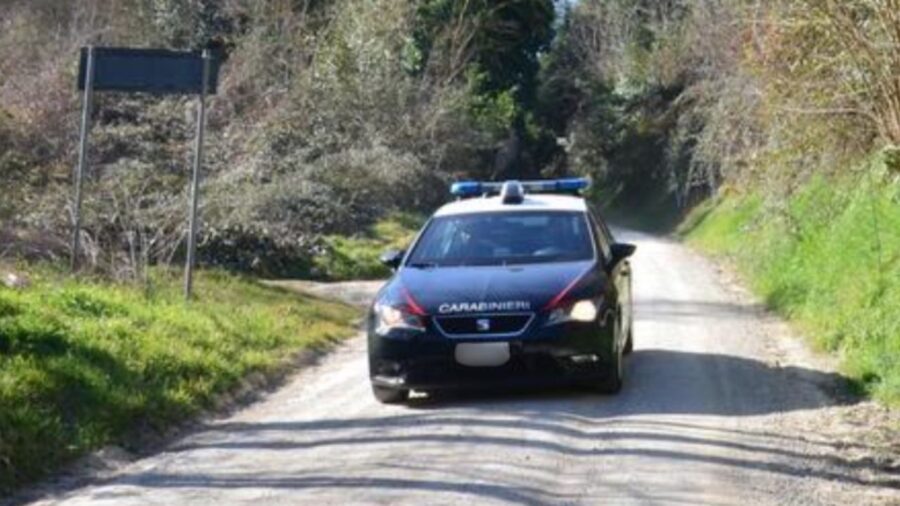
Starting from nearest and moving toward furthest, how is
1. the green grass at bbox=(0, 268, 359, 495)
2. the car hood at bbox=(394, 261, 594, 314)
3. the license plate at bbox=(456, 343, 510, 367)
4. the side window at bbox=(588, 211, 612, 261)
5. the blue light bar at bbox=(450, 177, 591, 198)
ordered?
the green grass at bbox=(0, 268, 359, 495) → the license plate at bbox=(456, 343, 510, 367) → the car hood at bbox=(394, 261, 594, 314) → the side window at bbox=(588, 211, 612, 261) → the blue light bar at bbox=(450, 177, 591, 198)

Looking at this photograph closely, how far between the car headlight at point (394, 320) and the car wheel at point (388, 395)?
47 cm

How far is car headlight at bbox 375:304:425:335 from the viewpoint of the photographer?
11.5 meters

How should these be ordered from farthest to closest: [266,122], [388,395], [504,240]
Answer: [266,122]
[504,240]
[388,395]

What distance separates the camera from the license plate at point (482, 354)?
11.3m

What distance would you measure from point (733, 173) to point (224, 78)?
11745 mm

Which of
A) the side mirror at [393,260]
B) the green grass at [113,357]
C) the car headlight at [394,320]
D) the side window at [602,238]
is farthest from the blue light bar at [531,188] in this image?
the car headlight at [394,320]

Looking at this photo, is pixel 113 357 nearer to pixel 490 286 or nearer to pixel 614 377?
pixel 490 286

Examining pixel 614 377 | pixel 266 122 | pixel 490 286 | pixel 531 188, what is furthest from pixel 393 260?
pixel 266 122

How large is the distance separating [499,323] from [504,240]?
163 centimetres

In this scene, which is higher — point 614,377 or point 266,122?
point 266,122

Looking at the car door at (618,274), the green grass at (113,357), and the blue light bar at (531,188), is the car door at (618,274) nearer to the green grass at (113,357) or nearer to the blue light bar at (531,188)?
the blue light bar at (531,188)

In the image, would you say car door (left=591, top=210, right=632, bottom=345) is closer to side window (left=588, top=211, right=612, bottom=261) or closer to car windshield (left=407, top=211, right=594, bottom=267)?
side window (left=588, top=211, right=612, bottom=261)

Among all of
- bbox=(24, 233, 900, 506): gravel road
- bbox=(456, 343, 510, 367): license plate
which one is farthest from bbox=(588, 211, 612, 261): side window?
bbox=(456, 343, 510, 367): license plate

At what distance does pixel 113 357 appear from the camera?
12.1 meters
